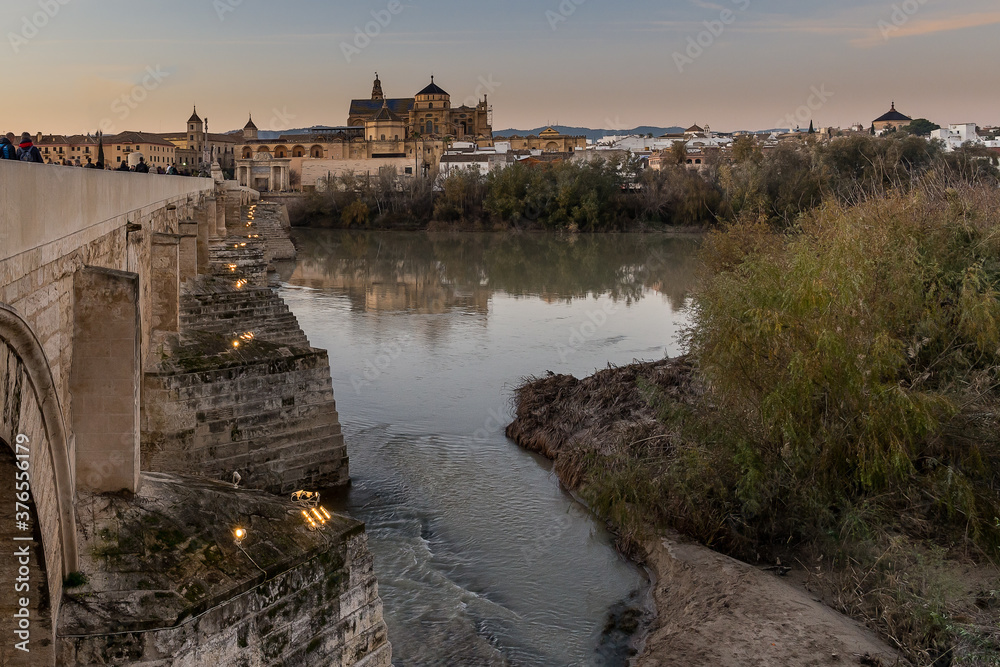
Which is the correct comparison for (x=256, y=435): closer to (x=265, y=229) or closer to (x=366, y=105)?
(x=265, y=229)

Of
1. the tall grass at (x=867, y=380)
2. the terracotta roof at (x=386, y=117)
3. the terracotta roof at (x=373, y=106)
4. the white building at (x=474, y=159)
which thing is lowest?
the tall grass at (x=867, y=380)

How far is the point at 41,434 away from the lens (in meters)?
4.23

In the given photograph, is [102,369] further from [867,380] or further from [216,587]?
[867,380]

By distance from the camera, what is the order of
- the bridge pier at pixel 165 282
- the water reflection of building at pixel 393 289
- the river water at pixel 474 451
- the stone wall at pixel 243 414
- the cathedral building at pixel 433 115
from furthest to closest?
the cathedral building at pixel 433 115 → the water reflection of building at pixel 393 289 → the bridge pier at pixel 165 282 → the stone wall at pixel 243 414 → the river water at pixel 474 451

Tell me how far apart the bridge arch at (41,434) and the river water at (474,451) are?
2.91 m

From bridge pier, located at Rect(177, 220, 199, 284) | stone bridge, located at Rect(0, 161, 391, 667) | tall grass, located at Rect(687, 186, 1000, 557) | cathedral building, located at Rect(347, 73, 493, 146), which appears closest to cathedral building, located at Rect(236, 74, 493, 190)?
cathedral building, located at Rect(347, 73, 493, 146)

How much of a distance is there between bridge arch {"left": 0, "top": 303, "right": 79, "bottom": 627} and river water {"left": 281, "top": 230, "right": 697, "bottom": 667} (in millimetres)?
2909

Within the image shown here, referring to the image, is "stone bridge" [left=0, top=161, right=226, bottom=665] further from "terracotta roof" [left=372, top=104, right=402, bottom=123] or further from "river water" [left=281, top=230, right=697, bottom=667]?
"terracotta roof" [left=372, top=104, right=402, bottom=123]

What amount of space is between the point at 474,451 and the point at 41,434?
7.87 meters

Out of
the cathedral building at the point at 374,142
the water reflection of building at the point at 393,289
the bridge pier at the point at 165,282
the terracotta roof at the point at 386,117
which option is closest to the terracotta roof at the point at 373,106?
the cathedral building at the point at 374,142

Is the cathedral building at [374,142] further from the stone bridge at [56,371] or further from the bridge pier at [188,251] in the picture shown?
the stone bridge at [56,371]

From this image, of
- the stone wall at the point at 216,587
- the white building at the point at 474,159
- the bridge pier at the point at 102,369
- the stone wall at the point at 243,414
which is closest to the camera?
the stone wall at the point at 216,587

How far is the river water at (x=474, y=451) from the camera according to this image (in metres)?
7.60

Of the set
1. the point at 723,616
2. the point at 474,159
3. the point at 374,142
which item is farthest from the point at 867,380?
the point at 374,142
